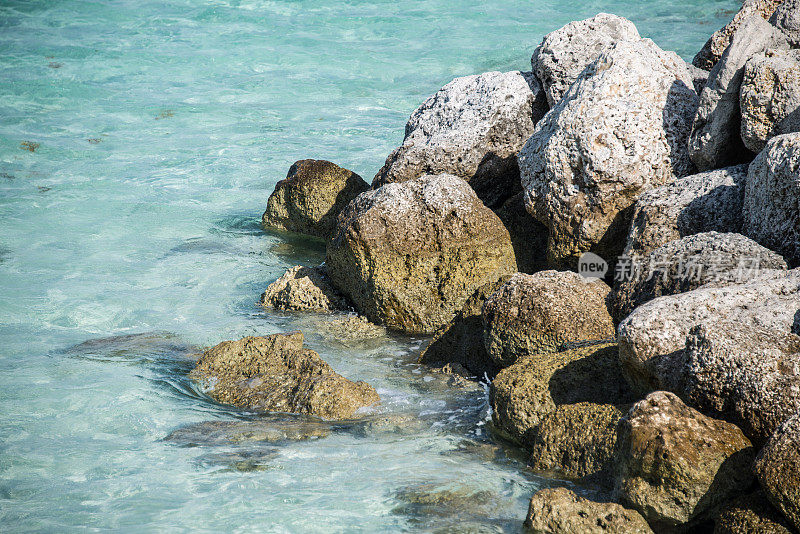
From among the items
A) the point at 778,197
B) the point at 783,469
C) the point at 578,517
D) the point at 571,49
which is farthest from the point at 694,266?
the point at 571,49

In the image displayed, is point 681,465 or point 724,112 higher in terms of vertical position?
point 724,112

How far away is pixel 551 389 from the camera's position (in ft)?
14.5

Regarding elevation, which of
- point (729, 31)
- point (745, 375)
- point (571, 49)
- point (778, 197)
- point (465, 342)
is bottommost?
point (465, 342)

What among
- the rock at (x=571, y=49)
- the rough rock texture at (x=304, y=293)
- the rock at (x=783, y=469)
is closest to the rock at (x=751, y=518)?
the rock at (x=783, y=469)

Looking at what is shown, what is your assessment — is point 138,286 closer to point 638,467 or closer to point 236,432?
point 236,432

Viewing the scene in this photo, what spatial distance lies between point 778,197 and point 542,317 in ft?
5.37

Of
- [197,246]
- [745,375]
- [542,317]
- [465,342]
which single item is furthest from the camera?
[197,246]

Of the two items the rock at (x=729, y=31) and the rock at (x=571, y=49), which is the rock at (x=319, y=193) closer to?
the rock at (x=571, y=49)

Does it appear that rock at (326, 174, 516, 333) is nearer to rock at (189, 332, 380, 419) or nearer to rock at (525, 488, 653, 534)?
rock at (189, 332, 380, 419)

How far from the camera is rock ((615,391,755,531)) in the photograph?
3379mm

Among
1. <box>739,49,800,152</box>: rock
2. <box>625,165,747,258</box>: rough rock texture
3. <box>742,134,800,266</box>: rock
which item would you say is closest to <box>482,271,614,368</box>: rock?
<box>625,165,747,258</box>: rough rock texture

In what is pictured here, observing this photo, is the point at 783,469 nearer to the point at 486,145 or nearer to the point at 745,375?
the point at 745,375

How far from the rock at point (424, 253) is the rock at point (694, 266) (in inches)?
52.3

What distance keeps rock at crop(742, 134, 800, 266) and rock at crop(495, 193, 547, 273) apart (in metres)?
1.95
